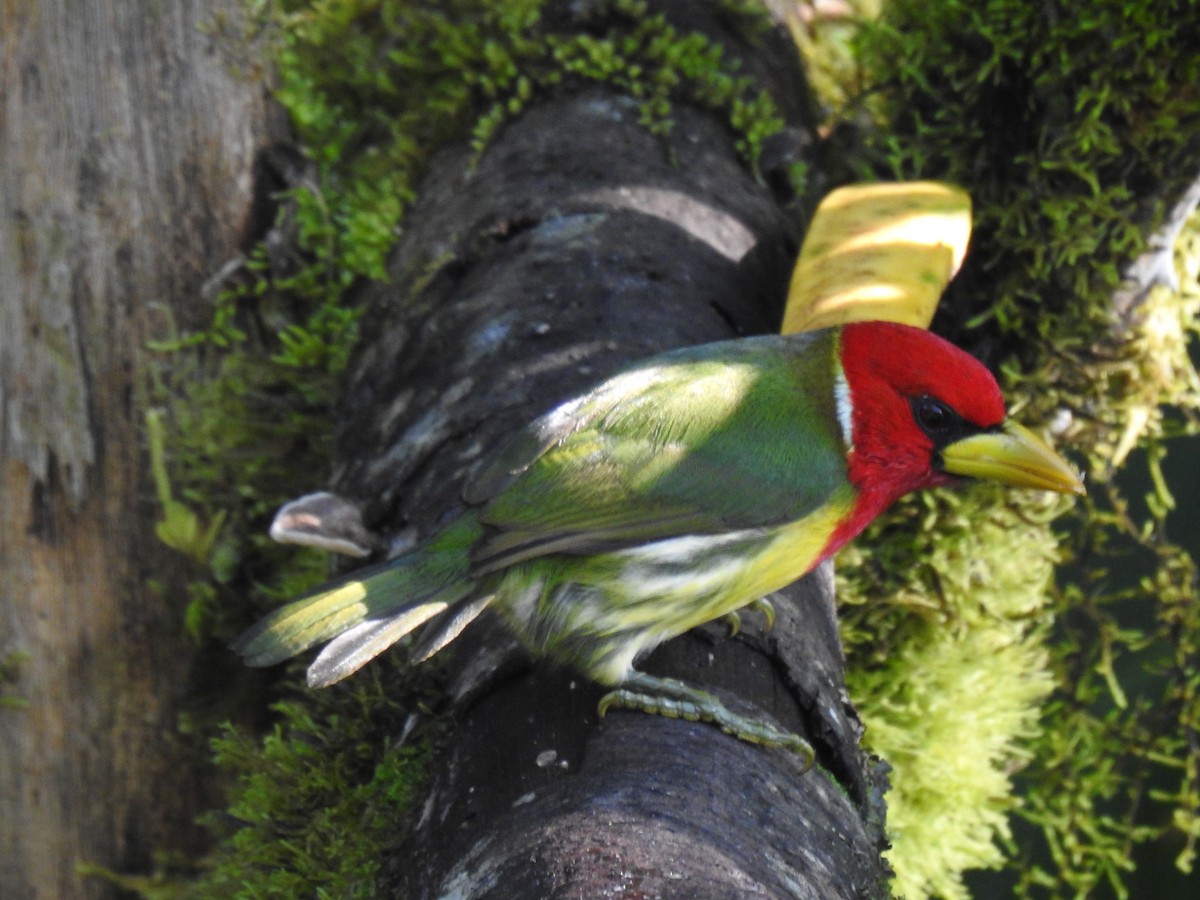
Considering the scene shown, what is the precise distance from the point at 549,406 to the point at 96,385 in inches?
50.2

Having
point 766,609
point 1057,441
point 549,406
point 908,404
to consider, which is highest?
point 908,404

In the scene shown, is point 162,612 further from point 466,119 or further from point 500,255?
point 466,119

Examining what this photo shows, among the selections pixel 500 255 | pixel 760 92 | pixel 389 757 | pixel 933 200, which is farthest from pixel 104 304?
pixel 933 200

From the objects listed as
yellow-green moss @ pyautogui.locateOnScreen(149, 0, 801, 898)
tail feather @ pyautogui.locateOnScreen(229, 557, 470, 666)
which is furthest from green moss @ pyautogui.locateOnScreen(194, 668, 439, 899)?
yellow-green moss @ pyautogui.locateOnScreen(149, 0, 801, 898)

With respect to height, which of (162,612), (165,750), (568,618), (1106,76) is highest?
(1106,76)

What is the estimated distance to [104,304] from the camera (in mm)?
2934

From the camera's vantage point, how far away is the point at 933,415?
2164 millimetres

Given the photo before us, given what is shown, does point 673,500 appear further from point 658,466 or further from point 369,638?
point 369,638

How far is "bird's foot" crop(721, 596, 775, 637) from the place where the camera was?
2098 millimetres

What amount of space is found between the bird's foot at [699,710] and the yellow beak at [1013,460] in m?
0.60

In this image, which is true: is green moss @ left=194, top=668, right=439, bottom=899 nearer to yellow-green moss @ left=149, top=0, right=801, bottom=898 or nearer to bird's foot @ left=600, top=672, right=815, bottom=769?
bird's foot @ left=600, top=672, right=815, bottom=769

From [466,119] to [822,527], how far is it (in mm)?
1680

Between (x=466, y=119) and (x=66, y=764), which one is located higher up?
(x=466, y=119)

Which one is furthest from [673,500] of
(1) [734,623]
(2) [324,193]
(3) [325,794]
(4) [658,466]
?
(2) [324,193]
